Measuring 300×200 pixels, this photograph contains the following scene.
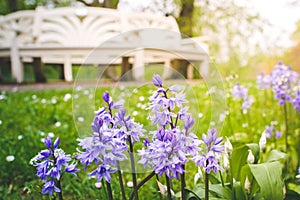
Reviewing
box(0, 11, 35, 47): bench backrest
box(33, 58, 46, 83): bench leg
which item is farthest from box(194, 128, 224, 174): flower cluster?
box(33, 58, 46, 83): bench leg

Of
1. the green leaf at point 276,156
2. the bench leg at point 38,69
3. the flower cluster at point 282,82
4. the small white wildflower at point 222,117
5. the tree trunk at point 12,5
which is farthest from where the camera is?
the tree trunk at point 12,5

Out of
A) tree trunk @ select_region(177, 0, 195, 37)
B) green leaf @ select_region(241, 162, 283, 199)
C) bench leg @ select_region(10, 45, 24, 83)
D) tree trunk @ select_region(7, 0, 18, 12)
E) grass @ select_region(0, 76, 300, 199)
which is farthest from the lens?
tree trunk @ select_region(7, 0, 18, 12)

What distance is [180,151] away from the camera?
0.98 m

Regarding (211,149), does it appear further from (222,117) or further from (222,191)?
(222,117)

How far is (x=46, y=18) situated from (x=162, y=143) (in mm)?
7473

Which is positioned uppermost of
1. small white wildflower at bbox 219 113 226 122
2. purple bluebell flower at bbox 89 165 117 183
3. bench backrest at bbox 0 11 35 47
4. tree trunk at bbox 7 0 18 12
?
tree trunk at bbox 7 0 18 12

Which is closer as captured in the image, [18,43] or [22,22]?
[18,43]

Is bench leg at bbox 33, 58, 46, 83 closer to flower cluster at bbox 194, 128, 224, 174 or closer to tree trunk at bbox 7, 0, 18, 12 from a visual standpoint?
tree trunk at bbox 7, 0, 18, 12

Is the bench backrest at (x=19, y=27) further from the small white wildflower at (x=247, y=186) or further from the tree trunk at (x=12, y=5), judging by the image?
the small white wildflower at (x=247, y=186)

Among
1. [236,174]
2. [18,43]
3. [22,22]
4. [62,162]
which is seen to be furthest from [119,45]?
[62,162]

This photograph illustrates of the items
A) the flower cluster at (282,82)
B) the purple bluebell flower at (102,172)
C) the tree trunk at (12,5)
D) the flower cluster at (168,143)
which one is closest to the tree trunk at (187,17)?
the tree trunk at (12,5)

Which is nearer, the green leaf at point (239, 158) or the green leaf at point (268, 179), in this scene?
the green leaf at point (268, 179)

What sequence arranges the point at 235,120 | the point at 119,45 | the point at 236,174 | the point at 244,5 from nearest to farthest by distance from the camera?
the point at 236,174
the point at 235,120
the point at 119,45
the point at 244,5

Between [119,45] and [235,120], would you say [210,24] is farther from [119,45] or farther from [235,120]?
[235,120]
